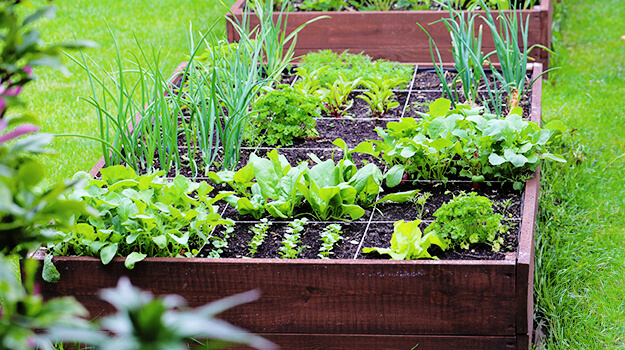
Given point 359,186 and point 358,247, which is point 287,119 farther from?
point 358,247

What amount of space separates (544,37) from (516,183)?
8.10 ft

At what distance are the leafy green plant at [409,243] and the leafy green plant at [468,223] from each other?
0.05m

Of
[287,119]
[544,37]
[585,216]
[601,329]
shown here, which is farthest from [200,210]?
[544,37]

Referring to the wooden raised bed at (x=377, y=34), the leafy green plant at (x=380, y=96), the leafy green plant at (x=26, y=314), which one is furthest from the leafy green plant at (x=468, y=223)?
the wooden raised bed at (x=377, y=34)

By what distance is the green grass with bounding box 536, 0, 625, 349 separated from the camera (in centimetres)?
244

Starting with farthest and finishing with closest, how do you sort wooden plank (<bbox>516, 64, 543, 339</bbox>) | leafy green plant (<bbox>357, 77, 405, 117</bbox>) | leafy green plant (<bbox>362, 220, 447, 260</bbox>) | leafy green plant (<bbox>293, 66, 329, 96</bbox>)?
leafy green plant (<bbox>293, 66, 329, 96</bbox>) → leafy green plant (<bbox>357, 77, 405, 117</bbox>) → leafy green plant (<bbox>362, 220, 447, 260</bbox>) → wooden plank (<bbox>516, 64, 543, 339</bbox>)

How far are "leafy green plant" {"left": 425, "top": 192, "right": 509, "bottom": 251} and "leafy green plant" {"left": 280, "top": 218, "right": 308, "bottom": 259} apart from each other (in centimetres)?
43

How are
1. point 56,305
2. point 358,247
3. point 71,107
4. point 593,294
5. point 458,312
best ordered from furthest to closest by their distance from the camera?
point 71,107 → point 593,294 → point 358,247 → point 458,312 → point 56,305

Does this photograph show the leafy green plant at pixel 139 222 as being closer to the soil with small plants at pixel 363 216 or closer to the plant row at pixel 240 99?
the soil with small plants at pixel 363 216

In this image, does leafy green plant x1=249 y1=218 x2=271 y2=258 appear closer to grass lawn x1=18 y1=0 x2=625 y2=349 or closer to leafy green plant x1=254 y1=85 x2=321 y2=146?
grass lawn x1=18 y1=0 x2=625 y2=349

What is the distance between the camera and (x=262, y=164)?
265 cm

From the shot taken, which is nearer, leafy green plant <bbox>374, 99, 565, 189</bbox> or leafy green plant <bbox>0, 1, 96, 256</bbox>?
leafy green plant <bbox>0, 1, 96, 256</bbox>

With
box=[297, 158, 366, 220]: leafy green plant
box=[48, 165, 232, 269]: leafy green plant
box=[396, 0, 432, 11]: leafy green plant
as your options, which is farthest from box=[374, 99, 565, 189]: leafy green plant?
box=[396, 0, 432, 11]: leafy green plant

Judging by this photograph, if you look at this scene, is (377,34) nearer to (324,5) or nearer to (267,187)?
(324,5)
